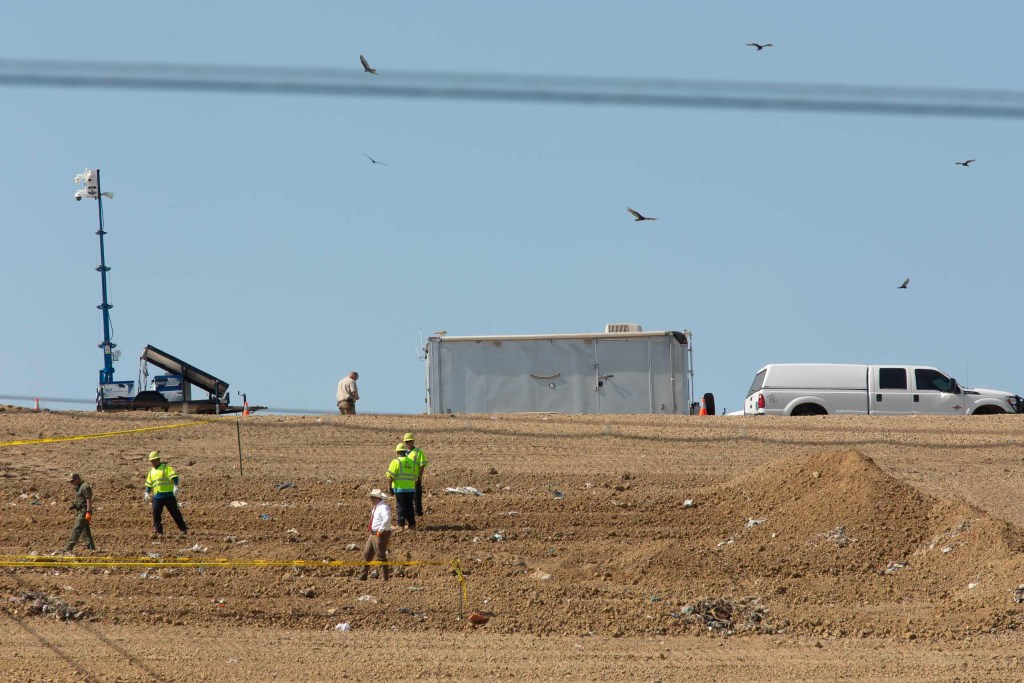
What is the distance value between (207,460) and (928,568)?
44.4 ft

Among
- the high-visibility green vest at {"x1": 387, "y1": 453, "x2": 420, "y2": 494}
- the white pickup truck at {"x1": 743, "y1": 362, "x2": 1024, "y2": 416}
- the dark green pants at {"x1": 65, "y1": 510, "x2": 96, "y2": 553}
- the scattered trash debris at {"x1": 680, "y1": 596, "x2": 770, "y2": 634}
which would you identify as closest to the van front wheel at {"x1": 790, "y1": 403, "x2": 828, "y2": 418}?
the white pickup truck at {"x1": 743, "y1": 362, "x2": 1024, "y2": 416}

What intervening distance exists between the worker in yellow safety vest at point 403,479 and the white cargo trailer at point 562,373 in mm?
12526

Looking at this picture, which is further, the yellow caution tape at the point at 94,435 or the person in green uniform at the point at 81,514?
the yellow caution tape at the point at 94,435

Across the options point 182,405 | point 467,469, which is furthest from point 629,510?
point 182,405

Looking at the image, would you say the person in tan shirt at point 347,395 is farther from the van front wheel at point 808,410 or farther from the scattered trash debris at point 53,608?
the scattered trash debris at point 53,608

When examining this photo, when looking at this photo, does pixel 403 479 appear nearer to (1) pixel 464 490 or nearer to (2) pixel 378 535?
(2) pixel 378 535

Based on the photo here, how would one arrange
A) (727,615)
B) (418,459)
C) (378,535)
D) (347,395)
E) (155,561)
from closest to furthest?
1. (727,615)
2. (378,535)
3. (155,561)
4. (418,459)
5. (347,395)

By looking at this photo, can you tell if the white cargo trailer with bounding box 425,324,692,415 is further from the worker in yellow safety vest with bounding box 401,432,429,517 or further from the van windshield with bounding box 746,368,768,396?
the worker in yellow safety vest with bounding box 401,432,429,517

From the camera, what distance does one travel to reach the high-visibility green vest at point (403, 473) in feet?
71.1

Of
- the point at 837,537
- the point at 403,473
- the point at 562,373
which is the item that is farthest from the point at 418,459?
the point at 562,373

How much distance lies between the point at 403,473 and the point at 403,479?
106 mm

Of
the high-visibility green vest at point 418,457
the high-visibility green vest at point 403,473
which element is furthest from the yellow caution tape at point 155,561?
the high-visibility green vest at point 418,457

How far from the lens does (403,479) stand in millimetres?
21781

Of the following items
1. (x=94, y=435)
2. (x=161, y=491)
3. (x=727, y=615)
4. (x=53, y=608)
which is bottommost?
(x=727, y=615)
